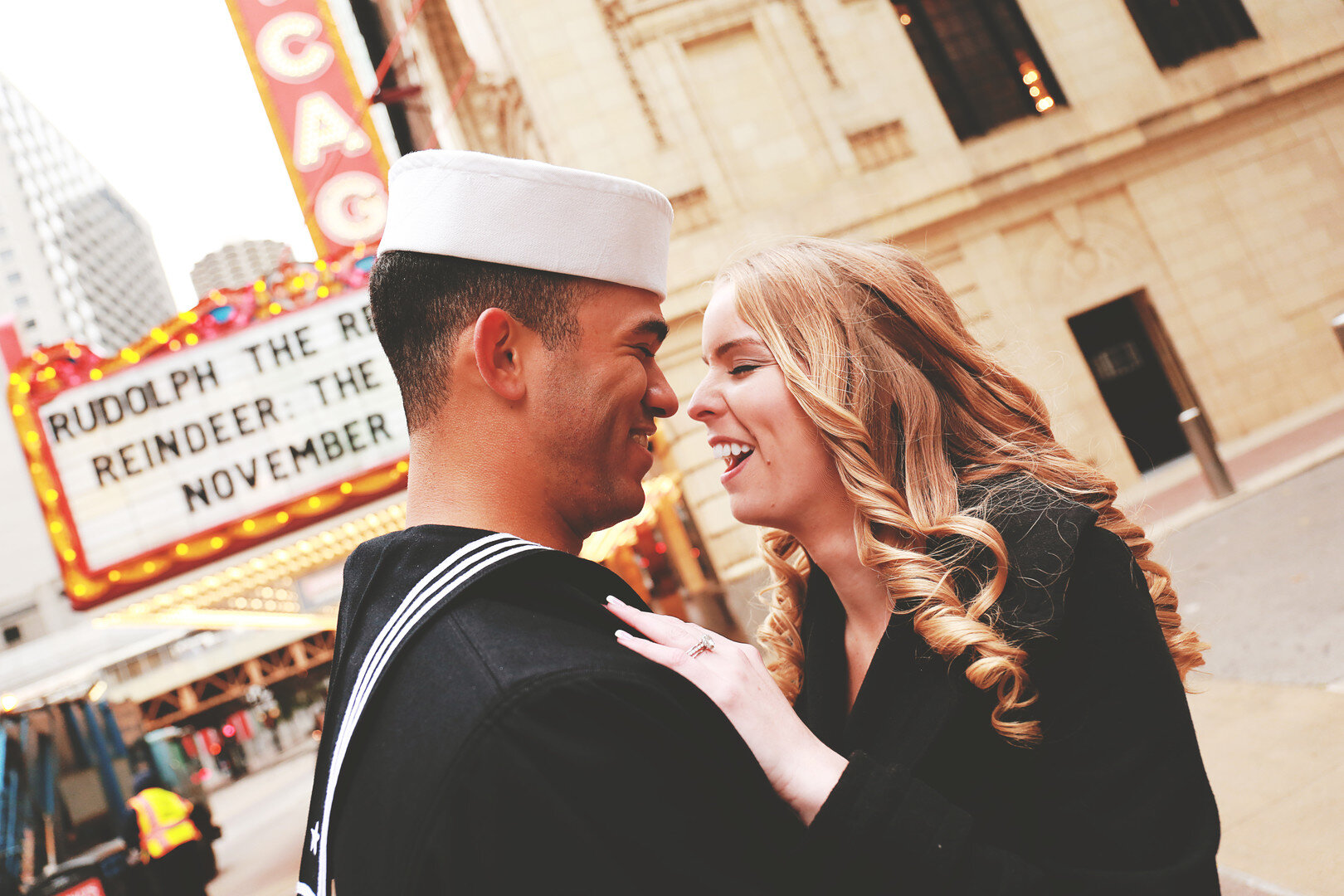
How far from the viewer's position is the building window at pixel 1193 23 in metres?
11.5

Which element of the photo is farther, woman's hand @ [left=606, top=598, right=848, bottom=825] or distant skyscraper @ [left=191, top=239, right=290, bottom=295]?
distant skyscraper @ [left=191, top=239, right=290, bottom=295]

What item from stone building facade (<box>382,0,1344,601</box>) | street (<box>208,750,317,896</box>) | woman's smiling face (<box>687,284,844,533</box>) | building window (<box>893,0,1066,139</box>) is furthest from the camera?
building window (<box>893,0,1066,139</box>)

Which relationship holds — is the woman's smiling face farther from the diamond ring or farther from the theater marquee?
the theater marquee

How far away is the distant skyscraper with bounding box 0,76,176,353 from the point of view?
297 feet

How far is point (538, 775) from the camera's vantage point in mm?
825

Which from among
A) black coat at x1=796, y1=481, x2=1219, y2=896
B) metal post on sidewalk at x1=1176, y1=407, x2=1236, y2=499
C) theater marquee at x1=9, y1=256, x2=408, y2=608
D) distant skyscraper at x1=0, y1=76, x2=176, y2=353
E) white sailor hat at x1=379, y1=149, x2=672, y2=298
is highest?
distant skyscraper at x1=0, y1=76, x2=176, y2=353

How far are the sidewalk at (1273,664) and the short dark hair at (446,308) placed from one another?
183cm

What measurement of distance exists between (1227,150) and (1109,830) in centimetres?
1307

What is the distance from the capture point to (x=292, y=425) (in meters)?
6.57

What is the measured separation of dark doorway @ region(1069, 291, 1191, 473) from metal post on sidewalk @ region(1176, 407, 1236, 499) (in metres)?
3.25

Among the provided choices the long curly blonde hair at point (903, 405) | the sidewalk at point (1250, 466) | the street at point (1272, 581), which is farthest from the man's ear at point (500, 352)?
the sidewalk at point (1250, 466)

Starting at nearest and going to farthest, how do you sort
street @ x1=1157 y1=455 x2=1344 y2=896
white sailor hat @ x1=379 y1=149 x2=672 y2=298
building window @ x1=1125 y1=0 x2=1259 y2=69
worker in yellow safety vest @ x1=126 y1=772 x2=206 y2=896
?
white sailor hat @ x1=379 y1=149 x2=672 y2=298 → street @ x1=1157 y1=455 x2=1344 y2=896 → worker in yellow safety vest @ x1=126 y1=772 x2=206 y2=896 → building window @ x1=1125 y1=0 x2=1259 y2=69

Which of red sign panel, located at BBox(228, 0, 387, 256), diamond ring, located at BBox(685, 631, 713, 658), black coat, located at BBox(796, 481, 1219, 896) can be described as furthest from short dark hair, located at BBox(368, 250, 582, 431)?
red sign panel, located at BBox(228, 0, 387, 256)

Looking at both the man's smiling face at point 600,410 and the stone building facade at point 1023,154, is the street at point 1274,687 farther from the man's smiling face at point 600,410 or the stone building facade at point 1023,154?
the stone building facade at point 1023,154
